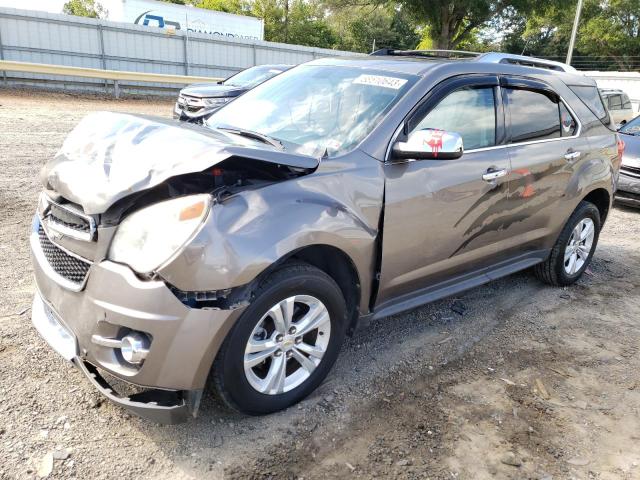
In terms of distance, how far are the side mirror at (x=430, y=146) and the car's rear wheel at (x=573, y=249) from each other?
2.19m

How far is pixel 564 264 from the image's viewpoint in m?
4.85

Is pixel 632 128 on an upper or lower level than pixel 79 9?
lower

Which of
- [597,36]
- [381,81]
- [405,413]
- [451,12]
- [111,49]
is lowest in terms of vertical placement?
[405,413]

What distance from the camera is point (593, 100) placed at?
4832 mm

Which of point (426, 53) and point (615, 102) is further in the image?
point (615, 102)

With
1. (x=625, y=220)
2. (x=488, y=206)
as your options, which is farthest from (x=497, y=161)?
(x=625, y=220)

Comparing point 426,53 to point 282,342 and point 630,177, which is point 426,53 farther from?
point 630,177

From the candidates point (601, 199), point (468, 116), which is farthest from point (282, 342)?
point (601, 199)

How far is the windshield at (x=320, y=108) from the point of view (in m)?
3.17

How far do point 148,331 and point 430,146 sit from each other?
1.77 m

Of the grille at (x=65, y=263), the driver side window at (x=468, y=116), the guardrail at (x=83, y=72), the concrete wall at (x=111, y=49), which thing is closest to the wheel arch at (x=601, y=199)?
the driver side window at (x=468, y=116)

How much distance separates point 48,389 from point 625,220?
777 centimetres

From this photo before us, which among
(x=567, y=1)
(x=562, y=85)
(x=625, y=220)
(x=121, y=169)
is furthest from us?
(x=567, y=1)

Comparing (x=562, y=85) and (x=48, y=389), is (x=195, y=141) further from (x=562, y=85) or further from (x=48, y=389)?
(x=562, y=85)
